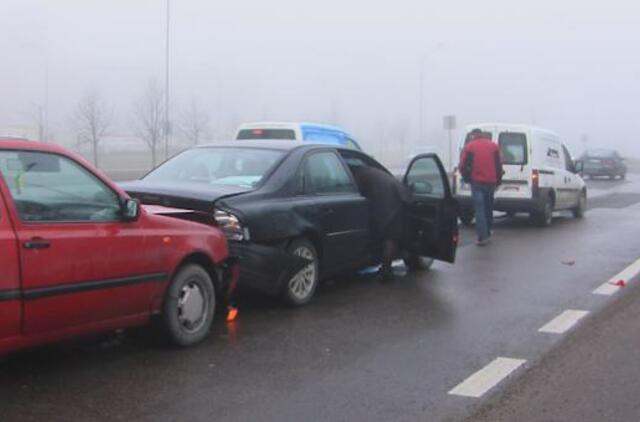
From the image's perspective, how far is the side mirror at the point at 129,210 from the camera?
211 inches

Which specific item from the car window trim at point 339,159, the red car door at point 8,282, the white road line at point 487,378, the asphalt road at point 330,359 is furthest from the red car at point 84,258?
the white road line at point 487,378

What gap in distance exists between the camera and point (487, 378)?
522cm

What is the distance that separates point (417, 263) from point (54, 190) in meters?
5.49

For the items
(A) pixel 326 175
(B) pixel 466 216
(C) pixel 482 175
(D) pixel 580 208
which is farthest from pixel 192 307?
(D) pixel 580 208

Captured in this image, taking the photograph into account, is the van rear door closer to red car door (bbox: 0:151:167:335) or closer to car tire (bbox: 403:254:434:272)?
car tire (bbox: 403:254:434:272)

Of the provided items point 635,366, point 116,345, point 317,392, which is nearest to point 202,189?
point 116,345

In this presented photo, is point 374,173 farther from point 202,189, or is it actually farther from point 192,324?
point 192,324

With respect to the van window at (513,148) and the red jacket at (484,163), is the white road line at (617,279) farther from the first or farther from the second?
the van window at (513,148)

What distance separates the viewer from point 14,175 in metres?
4.75

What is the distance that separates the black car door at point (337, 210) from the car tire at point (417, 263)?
1443 mm

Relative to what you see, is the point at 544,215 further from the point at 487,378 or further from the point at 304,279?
the point at 487,378

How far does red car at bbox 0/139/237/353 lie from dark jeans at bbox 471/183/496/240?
266 inches

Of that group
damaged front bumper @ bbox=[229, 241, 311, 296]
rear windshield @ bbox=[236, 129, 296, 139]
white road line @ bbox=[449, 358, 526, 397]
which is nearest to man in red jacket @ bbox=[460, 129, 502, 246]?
rear windshield @ bbox=[236, 129, 296, 139]

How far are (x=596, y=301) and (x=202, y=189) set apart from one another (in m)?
3.86
